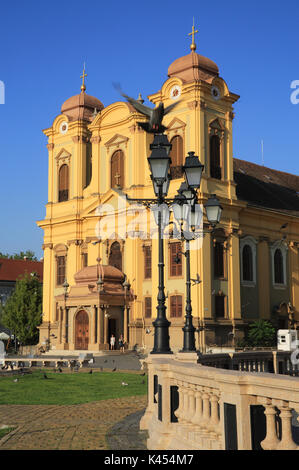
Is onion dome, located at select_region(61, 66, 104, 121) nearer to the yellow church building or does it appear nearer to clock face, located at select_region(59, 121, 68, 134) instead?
the yellow church building

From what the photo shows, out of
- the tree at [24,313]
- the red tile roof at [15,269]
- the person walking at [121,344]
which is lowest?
the person walking at [121,344]

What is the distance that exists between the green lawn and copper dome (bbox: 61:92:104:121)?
33833 millimetres

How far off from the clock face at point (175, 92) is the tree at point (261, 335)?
1858 cm

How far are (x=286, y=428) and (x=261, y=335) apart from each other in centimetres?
3888

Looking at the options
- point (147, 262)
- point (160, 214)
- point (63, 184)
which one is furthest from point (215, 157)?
point (160, 214)

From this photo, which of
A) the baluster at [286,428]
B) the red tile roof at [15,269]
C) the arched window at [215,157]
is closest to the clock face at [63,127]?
the arched window at [215,157]

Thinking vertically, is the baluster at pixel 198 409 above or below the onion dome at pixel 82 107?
below

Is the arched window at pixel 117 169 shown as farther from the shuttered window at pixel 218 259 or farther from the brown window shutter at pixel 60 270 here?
the shuttered window at pixel 218 259

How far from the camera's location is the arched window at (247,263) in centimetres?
4797

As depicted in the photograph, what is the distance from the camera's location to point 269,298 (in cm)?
4928

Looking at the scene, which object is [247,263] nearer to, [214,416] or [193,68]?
[193,68]

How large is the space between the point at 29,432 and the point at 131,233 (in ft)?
116

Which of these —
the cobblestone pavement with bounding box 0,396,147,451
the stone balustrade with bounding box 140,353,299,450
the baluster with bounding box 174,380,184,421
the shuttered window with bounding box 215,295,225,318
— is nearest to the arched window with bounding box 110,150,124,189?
the shuttered window with bounding box 215,295,225,318

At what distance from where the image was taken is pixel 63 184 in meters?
55.5
